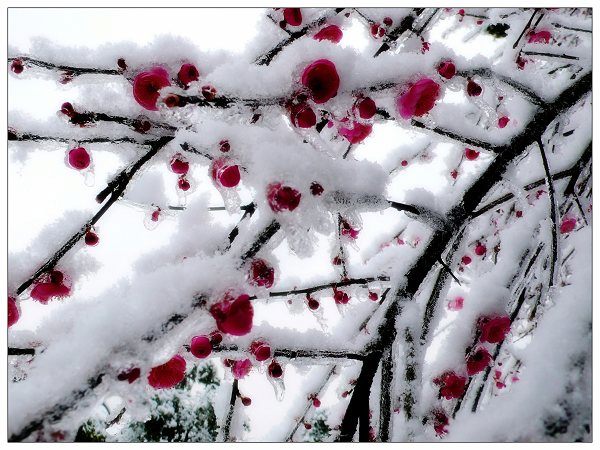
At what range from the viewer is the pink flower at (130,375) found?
0.69 metres

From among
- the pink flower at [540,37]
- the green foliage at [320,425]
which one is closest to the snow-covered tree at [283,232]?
the pink flower at [540,37]

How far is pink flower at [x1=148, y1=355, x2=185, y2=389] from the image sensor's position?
102 cm

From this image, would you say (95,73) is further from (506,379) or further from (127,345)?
(506,379)

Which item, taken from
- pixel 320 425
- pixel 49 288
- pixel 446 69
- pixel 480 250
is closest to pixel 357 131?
pixel 446 69

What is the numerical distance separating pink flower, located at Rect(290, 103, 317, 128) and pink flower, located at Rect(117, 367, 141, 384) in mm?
623

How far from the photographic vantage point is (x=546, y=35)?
2.14 meters

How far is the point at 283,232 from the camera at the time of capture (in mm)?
1020

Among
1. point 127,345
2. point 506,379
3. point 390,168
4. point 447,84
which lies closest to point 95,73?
point 127,345

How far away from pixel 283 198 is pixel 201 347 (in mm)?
588

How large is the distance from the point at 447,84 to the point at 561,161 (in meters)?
0.99

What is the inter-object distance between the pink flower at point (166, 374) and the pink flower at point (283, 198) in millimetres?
549

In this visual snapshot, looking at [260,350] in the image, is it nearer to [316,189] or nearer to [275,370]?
[275,370]

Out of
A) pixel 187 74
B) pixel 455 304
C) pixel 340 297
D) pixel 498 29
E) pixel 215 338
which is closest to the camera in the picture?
pixel 187 74

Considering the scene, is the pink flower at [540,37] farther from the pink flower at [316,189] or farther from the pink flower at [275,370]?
the pink flower at [275,370]
